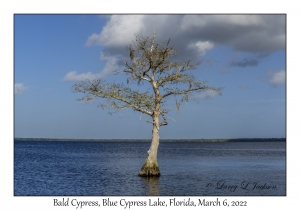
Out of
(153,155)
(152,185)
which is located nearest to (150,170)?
(153,155)

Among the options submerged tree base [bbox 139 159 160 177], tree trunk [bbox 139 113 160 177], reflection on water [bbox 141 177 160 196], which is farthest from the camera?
submerged tree base [bbox 139 159 160 177]

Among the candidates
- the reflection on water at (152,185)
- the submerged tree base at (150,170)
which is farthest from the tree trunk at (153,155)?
the reflection on water at (152,185)

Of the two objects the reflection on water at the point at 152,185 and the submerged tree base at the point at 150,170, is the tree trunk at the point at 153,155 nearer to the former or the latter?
the submerged tree base at the point at 150,170

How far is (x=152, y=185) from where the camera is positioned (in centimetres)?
2925

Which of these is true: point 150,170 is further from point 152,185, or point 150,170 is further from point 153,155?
point 152,185

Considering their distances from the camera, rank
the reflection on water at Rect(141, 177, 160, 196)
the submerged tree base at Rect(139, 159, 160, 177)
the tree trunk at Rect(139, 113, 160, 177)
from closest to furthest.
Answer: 1. the reflection on water at Rect(141, 177, 160, 196)
2. the tree trunk at Rect(139, 113, 160, 177)
3. the submerged tree base at Rect(139, 159, 160, 177)

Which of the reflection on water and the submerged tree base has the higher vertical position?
the submerged tree base

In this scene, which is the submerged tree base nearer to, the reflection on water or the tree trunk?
the tree trunk

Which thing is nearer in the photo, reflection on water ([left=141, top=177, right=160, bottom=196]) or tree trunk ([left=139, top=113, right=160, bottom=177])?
reflection on water ([left=141, top=177, right=160, bottom=196])

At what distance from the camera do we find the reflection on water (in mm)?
26475

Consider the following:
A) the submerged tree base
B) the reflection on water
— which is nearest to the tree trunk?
the submerged tree base
